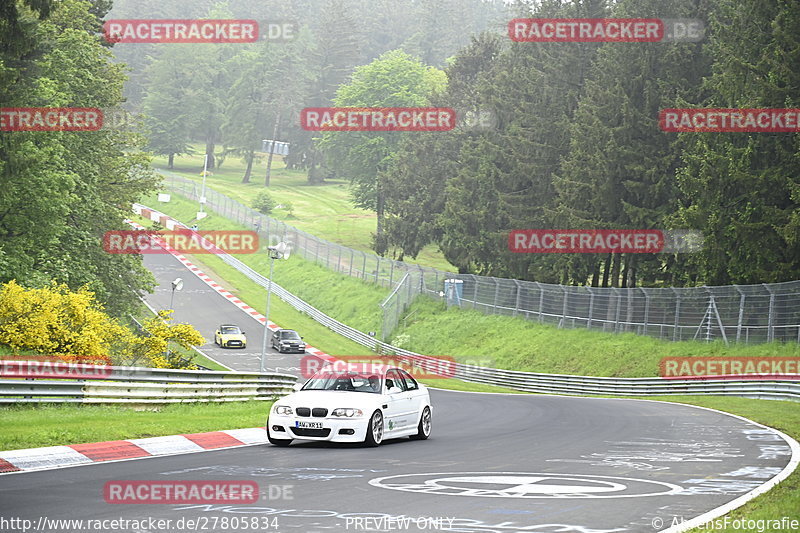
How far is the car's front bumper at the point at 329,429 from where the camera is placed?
1653 cm

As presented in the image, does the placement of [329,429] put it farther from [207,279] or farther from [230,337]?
[207,279]

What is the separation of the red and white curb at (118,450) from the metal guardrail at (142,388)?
399cm

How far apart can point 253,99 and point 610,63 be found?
11020cm

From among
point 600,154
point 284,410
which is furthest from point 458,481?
point 600,154

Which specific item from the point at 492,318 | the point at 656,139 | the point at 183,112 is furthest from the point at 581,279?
the point at 183,112

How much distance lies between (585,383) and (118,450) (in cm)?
3233

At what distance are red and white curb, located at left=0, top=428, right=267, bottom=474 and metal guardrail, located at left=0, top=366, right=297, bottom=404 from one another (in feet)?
13.1

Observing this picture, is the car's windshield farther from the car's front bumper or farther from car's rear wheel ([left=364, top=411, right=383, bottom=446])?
the car's front bumper

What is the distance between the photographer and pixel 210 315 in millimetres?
68875

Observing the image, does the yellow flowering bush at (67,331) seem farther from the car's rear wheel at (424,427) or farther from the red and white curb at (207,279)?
the red and white curb at (207,279)

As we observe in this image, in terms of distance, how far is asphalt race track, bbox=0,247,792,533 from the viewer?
916cm

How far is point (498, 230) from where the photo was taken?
213 ft

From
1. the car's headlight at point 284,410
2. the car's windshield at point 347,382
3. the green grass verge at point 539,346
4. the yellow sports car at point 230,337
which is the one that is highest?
the car's windshield at point 347,382

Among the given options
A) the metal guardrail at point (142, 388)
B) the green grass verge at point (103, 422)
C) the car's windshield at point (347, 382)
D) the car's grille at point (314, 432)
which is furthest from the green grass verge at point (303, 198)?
the car's grille at point (314, 432)
